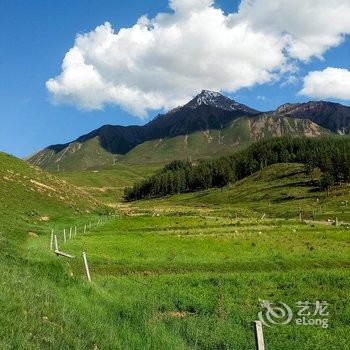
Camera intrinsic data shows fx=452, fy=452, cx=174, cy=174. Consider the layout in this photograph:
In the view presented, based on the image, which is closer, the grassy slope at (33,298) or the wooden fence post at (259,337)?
the wooden fence post at (259,337)

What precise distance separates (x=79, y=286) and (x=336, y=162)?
17044 centimetres

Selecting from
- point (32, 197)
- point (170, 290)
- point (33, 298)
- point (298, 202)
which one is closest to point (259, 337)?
point (33, 298)

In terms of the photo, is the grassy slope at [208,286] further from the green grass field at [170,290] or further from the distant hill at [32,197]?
the distant hill at [32,197]

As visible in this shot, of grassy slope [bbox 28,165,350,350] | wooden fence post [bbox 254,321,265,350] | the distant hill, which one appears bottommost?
grassy slope [bbox 28,165,350,350]

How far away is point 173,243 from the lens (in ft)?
172

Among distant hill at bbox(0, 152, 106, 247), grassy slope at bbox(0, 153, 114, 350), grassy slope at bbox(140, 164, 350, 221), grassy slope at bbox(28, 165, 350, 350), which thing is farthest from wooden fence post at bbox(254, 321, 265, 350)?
grassy slope at bbox(140, 164, 350, 221)

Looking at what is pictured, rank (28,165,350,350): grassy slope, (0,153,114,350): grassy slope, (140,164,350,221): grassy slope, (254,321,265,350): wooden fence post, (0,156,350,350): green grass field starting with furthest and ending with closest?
(140,164,350,221): grassy slope
(28,165,350,350): grassy slope
(0,156,350,350): green grass field
(0,153,114,350): grassy slope
(254,321,265,350): wooden fence post

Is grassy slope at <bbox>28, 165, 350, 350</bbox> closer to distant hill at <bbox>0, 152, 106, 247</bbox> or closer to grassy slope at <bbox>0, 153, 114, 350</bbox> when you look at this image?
grassy slope at <bbox>0, 153, 114, 350</bbox>

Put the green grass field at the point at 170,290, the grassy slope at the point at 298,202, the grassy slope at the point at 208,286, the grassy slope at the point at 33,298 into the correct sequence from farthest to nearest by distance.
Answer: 1. the grassy slope at the point at 298,202
2. the grassy slope at the point at 208,286
3. the green grass field at the point at 170,290
4. the grassy slope at the point at 33,298

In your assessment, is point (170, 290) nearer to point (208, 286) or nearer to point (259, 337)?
point (208, 286)

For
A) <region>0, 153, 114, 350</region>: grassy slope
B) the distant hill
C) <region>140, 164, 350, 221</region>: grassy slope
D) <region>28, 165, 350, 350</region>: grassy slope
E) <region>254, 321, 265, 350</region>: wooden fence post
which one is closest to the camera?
<region>254, 321, 265, 350</region>: wooden fence post

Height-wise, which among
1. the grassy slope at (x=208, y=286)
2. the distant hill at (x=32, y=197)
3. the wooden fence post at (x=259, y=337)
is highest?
the distant hill at (x=32, y=197)

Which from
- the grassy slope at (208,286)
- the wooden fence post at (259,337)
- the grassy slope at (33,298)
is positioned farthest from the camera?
the grassy slope at (208,286)

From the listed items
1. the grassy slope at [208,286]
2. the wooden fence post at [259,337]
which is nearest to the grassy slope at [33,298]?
the grassy slope at [208,286]
